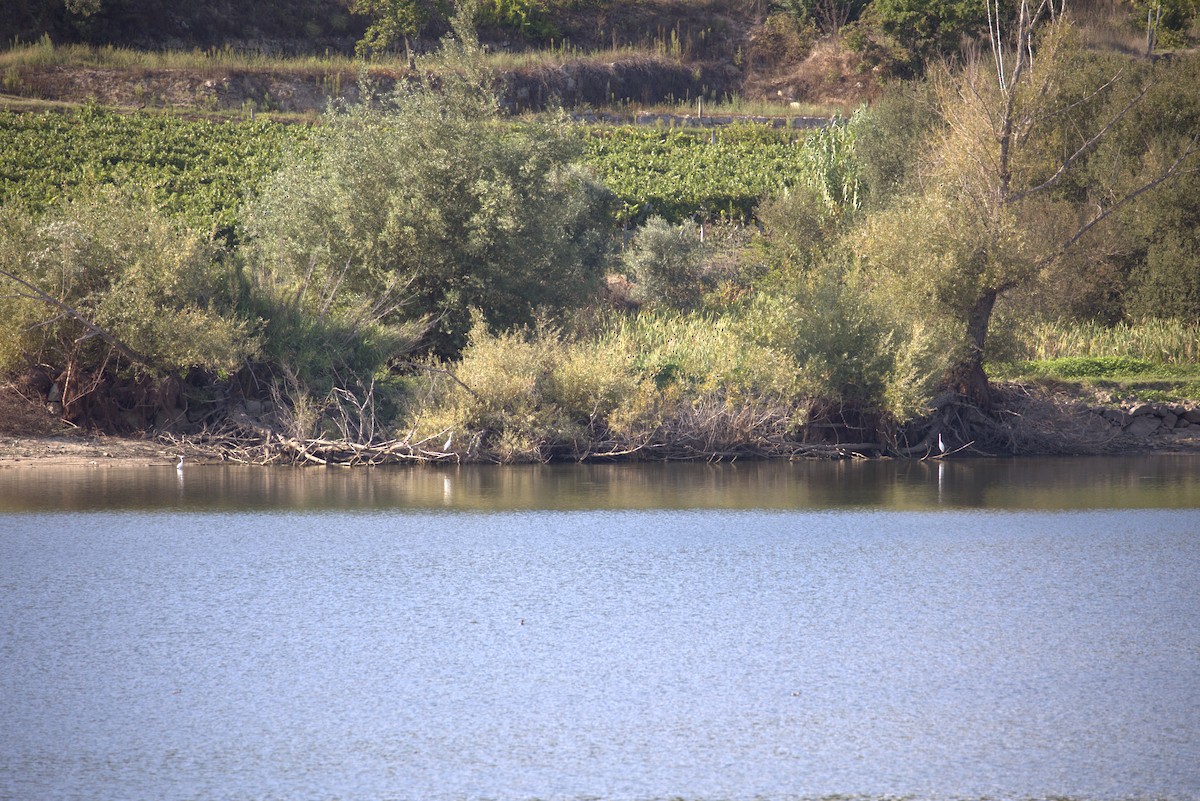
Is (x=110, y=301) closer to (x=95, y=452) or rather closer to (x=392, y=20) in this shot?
(x=95, y=452)

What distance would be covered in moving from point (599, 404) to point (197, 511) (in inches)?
294

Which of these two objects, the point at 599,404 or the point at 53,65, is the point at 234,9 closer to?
the point at 53,65

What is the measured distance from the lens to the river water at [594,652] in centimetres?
588

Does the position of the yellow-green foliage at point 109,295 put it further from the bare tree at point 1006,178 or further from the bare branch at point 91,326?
the bare tree at point 1006,178

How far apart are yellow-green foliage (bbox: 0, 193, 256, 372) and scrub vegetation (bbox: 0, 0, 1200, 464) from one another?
0.05 m

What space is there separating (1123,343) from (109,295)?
834 inches

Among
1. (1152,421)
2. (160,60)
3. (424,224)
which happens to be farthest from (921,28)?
(424,224)

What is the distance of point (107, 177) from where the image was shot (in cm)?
4341

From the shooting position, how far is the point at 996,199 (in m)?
22.7

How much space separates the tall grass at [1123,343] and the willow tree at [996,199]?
2098mm

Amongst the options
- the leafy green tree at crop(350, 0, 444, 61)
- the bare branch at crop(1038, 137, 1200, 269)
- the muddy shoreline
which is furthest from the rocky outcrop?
the leafy green tree at crop(350, 0, 444, 61)

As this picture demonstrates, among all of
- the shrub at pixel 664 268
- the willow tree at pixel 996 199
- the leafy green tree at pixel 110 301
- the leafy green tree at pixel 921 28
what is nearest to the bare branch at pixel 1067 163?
the willow tree at pixel 996 199

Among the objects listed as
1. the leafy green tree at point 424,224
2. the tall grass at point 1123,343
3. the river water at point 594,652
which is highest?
the leafy green tree at point 424,224

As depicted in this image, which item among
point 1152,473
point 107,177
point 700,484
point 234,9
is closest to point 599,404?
point 700,484
